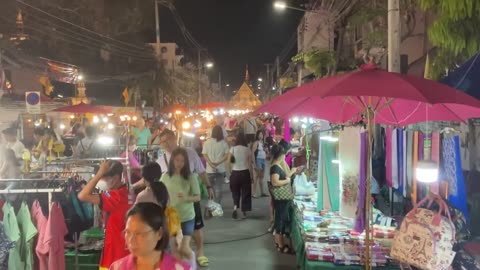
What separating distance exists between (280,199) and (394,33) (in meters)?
3.30

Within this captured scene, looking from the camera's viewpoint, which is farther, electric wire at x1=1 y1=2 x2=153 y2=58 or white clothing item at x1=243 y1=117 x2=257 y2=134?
electric wire at x1=1 y1=2 x2=153 y2=58

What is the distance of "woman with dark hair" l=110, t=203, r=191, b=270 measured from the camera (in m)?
2.66

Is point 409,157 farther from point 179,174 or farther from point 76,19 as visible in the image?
point 76,19

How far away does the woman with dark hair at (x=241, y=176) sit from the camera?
9828mm

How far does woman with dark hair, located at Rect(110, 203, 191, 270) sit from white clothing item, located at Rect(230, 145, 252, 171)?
7.01 m

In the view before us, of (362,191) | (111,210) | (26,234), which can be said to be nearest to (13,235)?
(26,234)

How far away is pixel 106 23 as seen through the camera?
3189 cm

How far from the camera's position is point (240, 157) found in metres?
9.78

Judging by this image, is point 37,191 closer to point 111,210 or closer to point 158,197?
point 111,210

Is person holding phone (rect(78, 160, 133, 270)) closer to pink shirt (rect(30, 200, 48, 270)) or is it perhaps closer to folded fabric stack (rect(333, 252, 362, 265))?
pink shirt (rect(30, 200, 48, 270))

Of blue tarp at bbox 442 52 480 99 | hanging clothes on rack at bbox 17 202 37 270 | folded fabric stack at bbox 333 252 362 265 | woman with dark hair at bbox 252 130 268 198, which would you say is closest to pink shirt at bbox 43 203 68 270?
hanging clothes on rack at bbox 17 202 37 270

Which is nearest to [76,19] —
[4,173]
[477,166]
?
[4,173]

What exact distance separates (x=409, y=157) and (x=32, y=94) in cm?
993

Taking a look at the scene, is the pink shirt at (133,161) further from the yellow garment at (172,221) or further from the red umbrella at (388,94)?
the red umbrella at (388,94)
